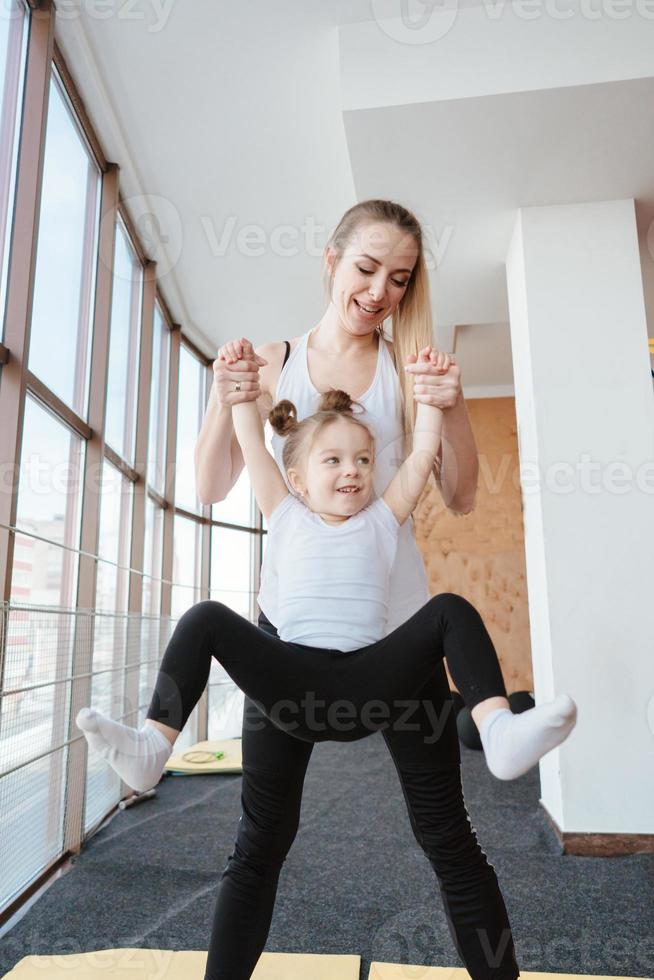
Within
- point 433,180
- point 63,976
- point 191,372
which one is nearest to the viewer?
point 63,976

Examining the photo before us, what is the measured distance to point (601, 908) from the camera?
2.00m

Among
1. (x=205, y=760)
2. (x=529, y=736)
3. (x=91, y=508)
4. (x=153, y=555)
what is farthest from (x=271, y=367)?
(x=153, y=555)

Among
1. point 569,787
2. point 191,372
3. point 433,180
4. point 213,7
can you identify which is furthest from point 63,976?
point 191,372

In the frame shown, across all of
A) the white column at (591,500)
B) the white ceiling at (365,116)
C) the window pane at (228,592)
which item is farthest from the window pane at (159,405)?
the white column at (591,500)

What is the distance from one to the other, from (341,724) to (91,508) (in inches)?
94.7

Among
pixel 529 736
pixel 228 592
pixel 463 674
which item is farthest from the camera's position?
pixel 228 592

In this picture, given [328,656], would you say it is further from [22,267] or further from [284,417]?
[22,267]

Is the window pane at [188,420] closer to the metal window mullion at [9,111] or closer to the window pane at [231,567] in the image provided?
the window pane at [231,567]

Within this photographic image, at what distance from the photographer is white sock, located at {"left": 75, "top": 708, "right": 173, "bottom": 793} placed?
833mm

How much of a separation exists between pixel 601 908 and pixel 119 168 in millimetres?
3653

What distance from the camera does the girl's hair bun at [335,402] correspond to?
3.83 feet

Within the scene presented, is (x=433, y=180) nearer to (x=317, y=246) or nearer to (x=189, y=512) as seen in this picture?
(x=317, y=246)

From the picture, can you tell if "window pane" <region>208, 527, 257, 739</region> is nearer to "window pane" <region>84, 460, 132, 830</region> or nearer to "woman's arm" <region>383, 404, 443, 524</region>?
"window pane" <region>84, 460, 132, 830</region>

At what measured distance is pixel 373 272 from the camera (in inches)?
46.4
